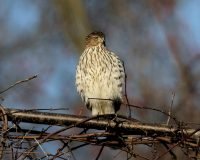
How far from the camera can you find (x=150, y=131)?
14.0ft

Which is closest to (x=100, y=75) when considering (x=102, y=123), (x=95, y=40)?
(x=95, y=40)

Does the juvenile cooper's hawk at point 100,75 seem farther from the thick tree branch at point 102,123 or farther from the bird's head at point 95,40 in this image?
the thick tree branch at point 102,123

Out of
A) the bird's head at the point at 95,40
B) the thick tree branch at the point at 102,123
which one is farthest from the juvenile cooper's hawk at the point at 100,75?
the thick tree branch at the point at 102,123

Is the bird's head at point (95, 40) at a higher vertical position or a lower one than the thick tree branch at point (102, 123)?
higher

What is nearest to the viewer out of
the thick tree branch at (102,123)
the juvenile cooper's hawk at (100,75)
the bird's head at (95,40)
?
the thick tree branch at (102,123)

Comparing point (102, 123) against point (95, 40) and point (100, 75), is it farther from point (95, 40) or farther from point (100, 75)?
point (95, 40)

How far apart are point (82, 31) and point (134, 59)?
4.11 ft

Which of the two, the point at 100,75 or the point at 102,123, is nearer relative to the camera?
the point at 102,123

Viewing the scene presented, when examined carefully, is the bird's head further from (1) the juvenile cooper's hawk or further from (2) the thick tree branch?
(2) the thick tree branch

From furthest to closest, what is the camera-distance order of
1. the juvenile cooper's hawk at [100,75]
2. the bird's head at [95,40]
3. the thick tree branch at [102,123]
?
the bird's head at [95,40] < the juvenile cooper's hawk at [100,75] < the thick tree branch at [102,123]

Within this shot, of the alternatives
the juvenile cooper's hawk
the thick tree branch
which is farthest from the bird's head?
the thick tree branch

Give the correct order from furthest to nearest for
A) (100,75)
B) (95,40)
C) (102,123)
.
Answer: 1. (95,40)
2. (100,75)
3. (102,123)

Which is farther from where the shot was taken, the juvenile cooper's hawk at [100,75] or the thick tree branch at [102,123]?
the juvenile cooper's hawk at [100,75]

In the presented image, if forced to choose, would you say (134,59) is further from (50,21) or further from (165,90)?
(50,21)
